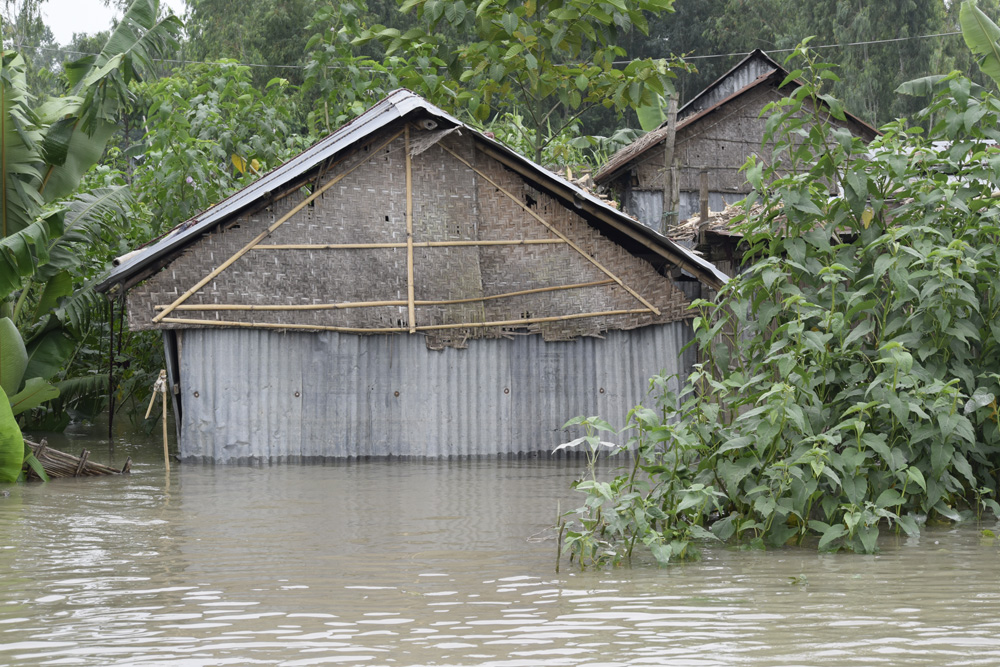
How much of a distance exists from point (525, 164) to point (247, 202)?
2.81 meters

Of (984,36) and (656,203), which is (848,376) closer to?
(984,36)

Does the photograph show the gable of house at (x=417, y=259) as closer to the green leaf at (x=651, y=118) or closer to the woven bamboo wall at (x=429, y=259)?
the woven bamboo wall at (x=429, y=259)

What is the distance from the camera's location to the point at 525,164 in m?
10.4

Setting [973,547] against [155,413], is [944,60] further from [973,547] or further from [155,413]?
[973,547]

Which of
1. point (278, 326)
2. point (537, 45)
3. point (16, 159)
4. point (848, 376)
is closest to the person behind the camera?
point (848, 376)

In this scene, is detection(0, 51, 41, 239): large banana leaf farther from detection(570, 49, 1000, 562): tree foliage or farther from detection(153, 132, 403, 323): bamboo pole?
detection(570, 49, 1000, 562): tree foliage

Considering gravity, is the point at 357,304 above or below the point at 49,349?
above

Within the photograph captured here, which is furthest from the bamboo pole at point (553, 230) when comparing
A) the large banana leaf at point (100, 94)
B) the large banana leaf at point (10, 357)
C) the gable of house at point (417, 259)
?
the large banana leaf at point (10, 357)

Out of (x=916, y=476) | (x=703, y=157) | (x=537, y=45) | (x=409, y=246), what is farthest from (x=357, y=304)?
(x=703, y=157)

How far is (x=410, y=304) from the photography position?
10281 mm

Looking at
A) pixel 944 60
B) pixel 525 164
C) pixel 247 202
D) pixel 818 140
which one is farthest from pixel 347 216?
pixel 944 60

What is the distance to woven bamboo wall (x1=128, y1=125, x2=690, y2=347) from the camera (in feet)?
32.9

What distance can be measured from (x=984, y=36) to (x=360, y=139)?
6001 mm

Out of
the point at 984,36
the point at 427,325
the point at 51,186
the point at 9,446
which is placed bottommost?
the point at 9,446
